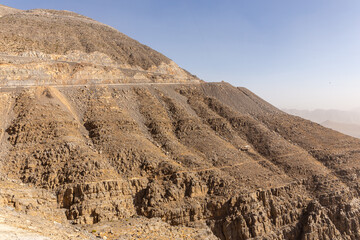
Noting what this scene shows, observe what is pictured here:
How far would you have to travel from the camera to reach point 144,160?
2595 centimetres

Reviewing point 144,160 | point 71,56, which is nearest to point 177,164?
point 144,160

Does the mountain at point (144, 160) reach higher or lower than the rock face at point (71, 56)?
lower

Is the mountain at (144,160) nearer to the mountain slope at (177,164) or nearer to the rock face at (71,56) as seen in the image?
the mountain slope at (177,164)

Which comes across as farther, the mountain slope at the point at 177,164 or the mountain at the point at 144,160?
the mountain slope at the point at 177,164

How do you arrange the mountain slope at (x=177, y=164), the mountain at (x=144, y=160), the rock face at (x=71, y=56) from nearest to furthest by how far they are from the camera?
the mountain at (x=144, y=160), the mountain slope at (x=177, y=164), the rock face at (x=71, y=56)

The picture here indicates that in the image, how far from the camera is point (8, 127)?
25656 mm

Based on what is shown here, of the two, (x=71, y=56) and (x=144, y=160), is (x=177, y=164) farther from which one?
(x=71, y=56)

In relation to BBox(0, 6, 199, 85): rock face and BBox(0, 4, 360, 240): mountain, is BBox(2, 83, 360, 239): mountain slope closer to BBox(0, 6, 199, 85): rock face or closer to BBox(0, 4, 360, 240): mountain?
BBox(0, 4, 360, 240): mountain

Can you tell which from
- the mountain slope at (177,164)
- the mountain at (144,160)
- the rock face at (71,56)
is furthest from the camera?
the rock face at (71,56)

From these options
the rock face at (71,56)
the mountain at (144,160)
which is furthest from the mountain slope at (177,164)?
the rock face at (71,56)

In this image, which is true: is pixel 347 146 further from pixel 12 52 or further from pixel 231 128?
pixel 12 52

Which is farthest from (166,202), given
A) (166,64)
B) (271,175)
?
(166,64)

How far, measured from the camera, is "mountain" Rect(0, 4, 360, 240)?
834 inches

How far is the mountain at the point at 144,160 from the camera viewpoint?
21.2 m
